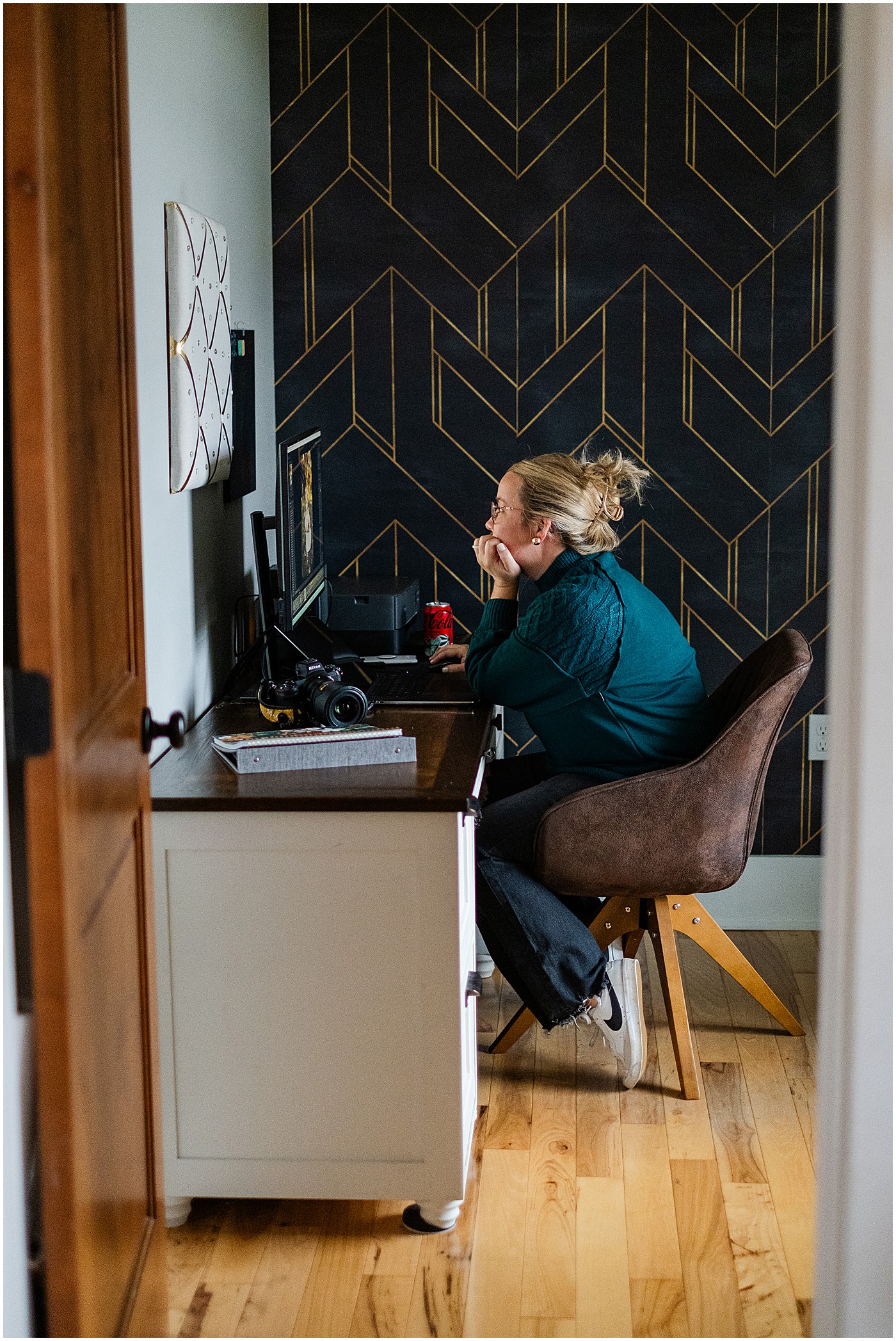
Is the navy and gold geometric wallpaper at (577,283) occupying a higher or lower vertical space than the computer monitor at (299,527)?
higher

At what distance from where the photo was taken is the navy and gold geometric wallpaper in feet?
11.4

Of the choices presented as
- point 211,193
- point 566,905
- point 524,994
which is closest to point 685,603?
point 566,905

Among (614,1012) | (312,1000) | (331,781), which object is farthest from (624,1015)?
(331,781)

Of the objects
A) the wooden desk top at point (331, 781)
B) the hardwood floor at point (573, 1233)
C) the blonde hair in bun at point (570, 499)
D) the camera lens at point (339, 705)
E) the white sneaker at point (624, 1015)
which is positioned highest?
the blonde hair in bun at point (570, 499)

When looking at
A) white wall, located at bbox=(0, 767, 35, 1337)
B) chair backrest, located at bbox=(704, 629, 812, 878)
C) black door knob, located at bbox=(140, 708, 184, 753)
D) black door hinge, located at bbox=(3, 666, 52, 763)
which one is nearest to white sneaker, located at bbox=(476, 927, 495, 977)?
chair backrest, located at bbox=(704, 629, 812, 878)

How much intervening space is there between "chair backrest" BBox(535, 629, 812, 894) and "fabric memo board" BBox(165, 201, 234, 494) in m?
1.03

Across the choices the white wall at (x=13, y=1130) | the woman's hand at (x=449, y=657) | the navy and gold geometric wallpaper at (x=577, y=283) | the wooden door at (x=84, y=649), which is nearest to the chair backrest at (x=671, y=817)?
the woman's hand at (x=449, y=657)

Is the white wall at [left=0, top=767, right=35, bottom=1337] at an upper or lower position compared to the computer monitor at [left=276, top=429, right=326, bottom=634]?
lower

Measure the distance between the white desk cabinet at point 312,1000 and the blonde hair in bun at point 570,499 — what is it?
792mm

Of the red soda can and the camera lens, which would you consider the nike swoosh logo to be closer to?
the camera lens

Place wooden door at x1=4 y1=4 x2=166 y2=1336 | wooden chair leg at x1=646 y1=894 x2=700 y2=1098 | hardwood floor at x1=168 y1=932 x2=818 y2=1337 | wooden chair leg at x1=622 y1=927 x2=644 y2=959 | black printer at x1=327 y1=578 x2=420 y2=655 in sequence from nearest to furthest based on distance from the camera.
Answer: wooden door at x1=4 y1=4 x2=166 y2=1336 < hardwood floor at x1=168 y1=932 x2=818 y2=1337 < wooden chair leg at x1=646 y1=894 x2=700 y2=1098 < wooden chair leg at x1=622 y1=927 x2=644 y2=959 < black printer at x1=327 y1=578 x2=420 y2=655

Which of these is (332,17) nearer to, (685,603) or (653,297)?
(653,297)

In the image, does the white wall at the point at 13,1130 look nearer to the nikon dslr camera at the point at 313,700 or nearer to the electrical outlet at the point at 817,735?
the nikon dslr camera at the point at 313,700

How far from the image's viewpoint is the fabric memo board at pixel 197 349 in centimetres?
248
